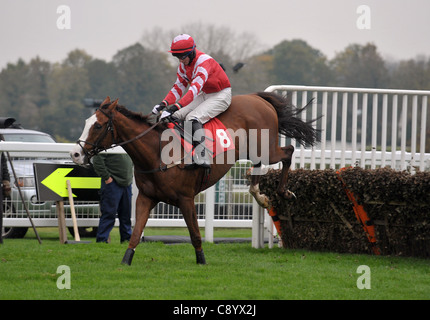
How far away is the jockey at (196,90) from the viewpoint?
265 inches

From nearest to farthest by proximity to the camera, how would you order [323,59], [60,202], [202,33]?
[60,202] → [202,33] → [323,59]

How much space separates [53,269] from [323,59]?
157 feet

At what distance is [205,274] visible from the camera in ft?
20.1

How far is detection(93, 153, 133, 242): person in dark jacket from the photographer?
9047 mm

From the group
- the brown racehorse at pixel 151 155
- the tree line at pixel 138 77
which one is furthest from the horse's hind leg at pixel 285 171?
the tree line at pixel 138 77

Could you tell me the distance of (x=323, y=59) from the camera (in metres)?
52.3

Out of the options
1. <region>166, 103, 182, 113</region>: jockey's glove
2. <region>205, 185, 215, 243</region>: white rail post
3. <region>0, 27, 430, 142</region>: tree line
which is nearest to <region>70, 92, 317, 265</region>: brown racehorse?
<region>166, 103, 182, 113</region>: jockey's glove

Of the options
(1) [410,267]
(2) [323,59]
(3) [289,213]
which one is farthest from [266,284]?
(2) [323,59]

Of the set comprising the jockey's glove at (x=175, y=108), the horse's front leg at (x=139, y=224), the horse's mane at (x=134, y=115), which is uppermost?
the jockey's glove at (x=175, y=108)

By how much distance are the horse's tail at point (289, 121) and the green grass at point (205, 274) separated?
133 cm

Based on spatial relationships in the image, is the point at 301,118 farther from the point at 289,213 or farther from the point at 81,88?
the point at 81,88

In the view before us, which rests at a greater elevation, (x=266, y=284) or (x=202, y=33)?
(x=202, y=33)
